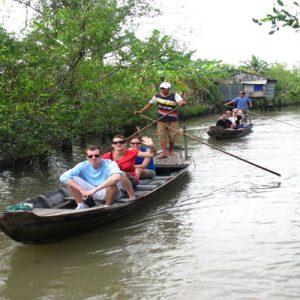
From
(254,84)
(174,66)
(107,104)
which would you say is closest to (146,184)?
(107,104)

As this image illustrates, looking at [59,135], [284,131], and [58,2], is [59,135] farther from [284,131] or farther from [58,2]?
[284,131]

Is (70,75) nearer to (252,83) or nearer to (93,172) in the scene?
(93,172)

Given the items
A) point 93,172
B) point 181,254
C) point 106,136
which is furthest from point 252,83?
point 181,254

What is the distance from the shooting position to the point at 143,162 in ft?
24.1

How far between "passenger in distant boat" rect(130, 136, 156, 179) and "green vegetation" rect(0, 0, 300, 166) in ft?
8.61

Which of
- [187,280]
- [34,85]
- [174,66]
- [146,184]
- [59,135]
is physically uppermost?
[174,66]

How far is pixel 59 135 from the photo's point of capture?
33.6 feet

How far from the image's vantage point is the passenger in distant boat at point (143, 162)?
7.22 meters

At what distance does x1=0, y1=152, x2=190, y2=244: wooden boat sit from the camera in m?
4.60

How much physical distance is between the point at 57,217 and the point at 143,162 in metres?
2.75

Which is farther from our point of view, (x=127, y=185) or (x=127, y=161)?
(x=127, y=161)

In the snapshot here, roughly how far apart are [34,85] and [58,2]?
615 cm

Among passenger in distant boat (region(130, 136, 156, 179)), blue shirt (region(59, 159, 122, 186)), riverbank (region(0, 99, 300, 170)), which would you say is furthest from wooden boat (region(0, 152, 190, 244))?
riverbank (region(0, 99, 300, 170))

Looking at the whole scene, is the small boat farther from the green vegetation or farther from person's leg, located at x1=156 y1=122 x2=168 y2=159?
person's leg, located at x1=156 y1=122 x2=168 y2=159
